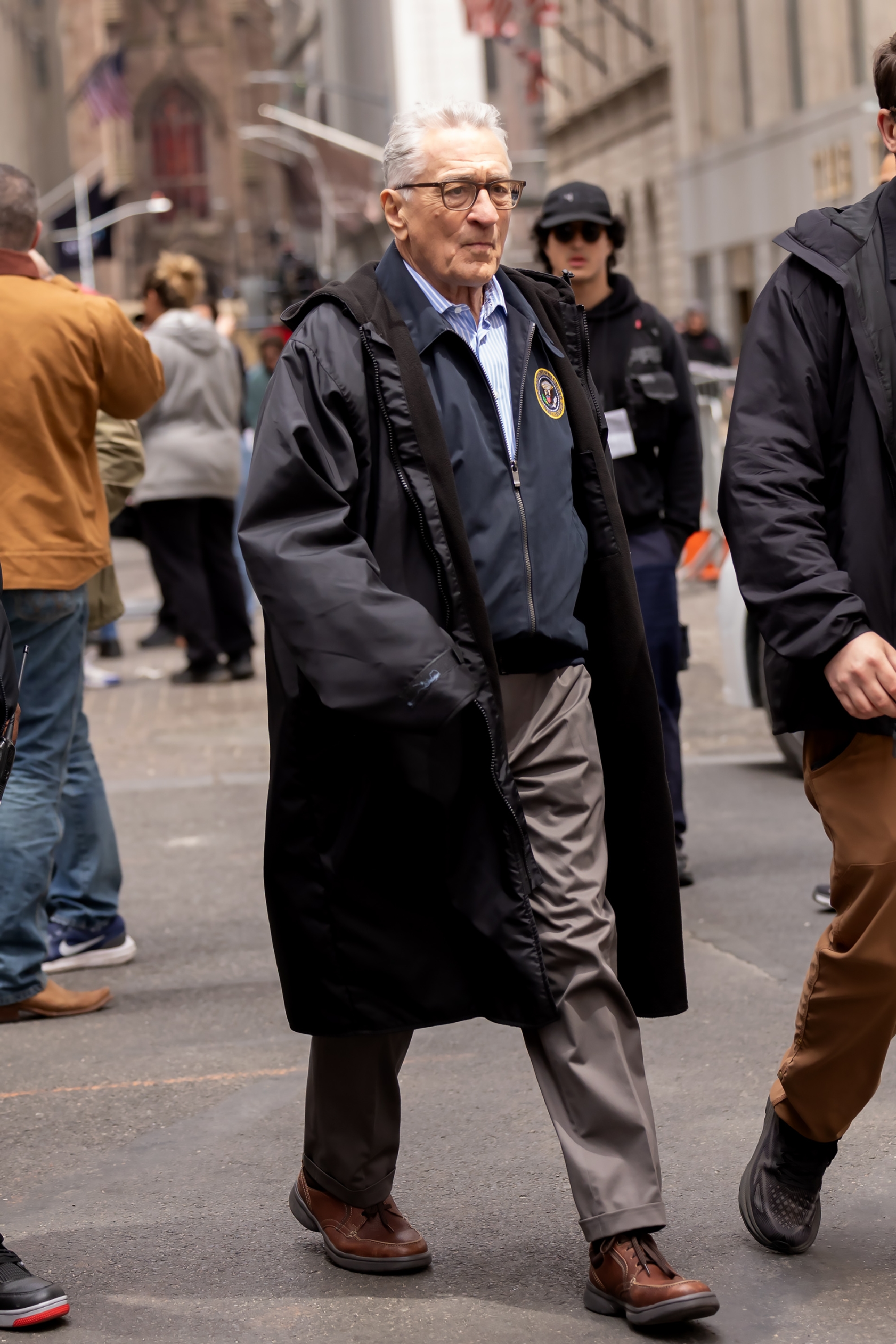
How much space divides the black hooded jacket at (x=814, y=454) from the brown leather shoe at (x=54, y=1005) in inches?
106

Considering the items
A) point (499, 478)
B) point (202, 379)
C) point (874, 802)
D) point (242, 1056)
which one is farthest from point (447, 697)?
point (202, 379)

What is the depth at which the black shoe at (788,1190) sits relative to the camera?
149 inches

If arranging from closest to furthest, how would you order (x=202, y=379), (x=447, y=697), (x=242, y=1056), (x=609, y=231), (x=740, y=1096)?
(x=447, y=697), (x=740, y=1096), (x=242, y=1056), (x=609, y=231), (x=202, y=379)

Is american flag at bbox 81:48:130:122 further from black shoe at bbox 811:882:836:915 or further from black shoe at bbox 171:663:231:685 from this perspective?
black shoe at bbox 811:882:836:915

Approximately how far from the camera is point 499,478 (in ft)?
12.0

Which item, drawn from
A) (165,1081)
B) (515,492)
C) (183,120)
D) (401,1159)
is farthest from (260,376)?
(183,120)

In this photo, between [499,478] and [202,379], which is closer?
[499,478]

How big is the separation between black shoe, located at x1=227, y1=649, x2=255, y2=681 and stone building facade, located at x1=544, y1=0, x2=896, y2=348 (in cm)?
1489

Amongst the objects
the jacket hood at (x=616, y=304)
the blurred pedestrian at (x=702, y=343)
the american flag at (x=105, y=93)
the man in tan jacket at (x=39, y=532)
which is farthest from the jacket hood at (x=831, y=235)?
the american flag at (x=105, y=93)

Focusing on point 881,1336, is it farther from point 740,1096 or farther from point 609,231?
point 609,231

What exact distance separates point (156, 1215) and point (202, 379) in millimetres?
8379

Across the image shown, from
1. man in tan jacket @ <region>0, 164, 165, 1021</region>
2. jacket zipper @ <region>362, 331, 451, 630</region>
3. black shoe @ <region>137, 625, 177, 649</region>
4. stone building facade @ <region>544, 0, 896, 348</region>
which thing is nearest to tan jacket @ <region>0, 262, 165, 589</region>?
man in tan jacket @ <region>0, 164, 165, 1021</region>

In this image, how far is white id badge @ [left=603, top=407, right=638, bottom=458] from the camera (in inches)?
255

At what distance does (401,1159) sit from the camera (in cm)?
441
